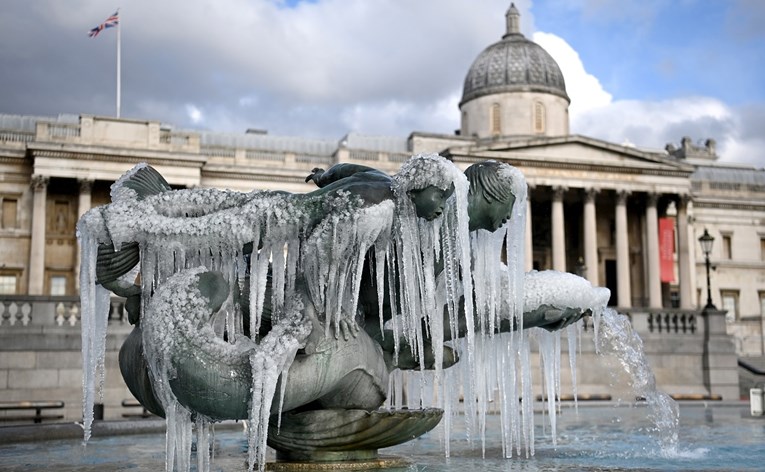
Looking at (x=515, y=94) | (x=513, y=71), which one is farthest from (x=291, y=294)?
(x=513, y=71)

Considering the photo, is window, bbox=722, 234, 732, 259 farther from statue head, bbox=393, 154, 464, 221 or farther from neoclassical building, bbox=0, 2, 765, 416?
statue head, bbox=393, 154, 464, 221

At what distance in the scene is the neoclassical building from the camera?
48250 millimetres

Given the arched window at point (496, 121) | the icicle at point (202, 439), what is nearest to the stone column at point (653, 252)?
the arched window at point (496, 121)

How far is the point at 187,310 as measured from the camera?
19.3 feet

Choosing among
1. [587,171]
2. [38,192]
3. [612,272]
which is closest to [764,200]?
[612,272]

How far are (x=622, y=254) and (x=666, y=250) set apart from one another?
3.34 m

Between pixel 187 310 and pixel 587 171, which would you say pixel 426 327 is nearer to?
pixel 187 310

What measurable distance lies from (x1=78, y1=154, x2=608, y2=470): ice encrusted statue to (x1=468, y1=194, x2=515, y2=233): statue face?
0.01m

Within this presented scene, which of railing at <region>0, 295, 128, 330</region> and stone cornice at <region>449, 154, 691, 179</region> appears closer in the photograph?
railing at <region>0, 295, 128, 330</region>

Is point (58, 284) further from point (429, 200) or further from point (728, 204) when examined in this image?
point (429, 200)

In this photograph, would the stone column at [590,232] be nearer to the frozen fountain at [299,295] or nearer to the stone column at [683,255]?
the stone column at [683,255]

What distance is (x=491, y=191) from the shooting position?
6.84 meters

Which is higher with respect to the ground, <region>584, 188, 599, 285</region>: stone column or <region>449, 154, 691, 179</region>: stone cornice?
<region>449, 154, 691, 179</region>: stone cornice

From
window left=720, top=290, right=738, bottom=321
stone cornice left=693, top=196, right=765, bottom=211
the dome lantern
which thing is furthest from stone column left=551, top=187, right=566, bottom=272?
window left=720, top=290, right=738, bottom=321
